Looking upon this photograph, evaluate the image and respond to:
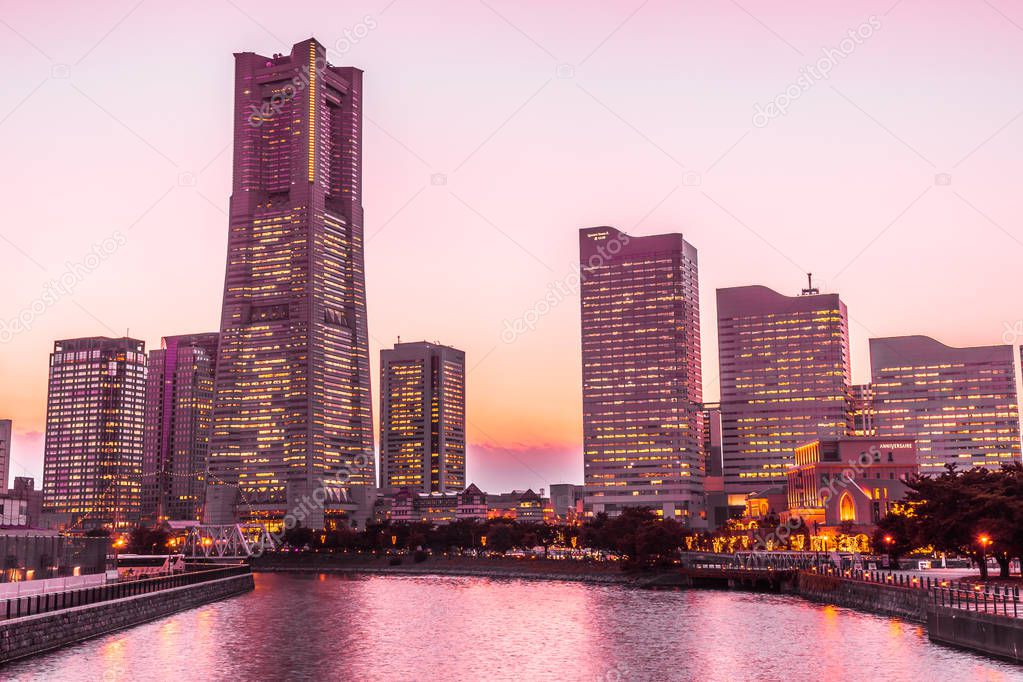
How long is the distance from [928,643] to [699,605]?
54355 mm

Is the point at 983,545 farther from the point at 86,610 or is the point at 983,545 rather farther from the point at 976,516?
the point at 86,610

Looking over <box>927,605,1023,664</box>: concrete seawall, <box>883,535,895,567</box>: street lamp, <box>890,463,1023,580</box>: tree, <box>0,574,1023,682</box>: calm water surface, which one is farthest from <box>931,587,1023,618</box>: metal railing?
<box>883,535,895,567</box>: street lamp

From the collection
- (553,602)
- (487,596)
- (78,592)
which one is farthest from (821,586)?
(78,592)

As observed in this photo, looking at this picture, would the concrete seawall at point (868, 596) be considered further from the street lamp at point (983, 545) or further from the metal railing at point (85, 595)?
the metal railing at point (85, 595)

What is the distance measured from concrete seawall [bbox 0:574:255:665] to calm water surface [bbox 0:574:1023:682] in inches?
63.6

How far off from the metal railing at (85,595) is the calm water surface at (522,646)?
4744 mm

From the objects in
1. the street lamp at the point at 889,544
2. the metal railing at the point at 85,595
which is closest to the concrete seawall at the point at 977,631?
the street lamp at the point at 889,544

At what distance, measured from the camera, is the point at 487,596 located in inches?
6540

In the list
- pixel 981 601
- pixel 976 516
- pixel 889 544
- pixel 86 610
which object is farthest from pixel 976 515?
pixel 86 610

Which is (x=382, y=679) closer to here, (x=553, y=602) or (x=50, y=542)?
(x=50, y=542)

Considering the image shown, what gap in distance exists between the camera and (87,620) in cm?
9806

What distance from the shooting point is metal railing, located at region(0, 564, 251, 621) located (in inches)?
3466

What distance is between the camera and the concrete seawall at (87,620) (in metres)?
81.1

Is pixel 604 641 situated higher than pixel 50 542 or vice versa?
pixel 50 542
